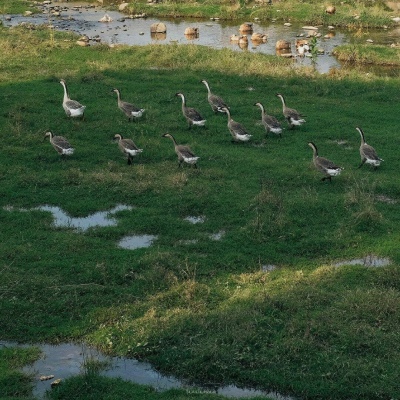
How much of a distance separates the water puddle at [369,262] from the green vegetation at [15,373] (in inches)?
242

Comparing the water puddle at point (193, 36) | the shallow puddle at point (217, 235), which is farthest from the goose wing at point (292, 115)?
the water puddle at point (193, 36)

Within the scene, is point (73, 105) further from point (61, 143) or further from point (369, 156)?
point (369, 156)

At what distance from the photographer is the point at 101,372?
36.3ft

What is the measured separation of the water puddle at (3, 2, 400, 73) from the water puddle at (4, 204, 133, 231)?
17.5 metres

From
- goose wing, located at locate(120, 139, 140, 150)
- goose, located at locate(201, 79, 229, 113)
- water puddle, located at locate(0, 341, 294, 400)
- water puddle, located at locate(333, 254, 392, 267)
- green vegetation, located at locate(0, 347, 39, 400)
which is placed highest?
green vegetation, located at locate(0, 347, 39, 400)

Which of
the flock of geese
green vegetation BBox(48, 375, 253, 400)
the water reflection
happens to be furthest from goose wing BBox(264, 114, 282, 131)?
the water reflection

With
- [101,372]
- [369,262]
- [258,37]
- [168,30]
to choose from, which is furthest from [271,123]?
[168,30]

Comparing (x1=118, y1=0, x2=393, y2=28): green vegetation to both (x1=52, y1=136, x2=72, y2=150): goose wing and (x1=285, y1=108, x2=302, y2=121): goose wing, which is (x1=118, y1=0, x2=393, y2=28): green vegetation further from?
(x1=52, y1=136, x2=72, y2=150): goose wing

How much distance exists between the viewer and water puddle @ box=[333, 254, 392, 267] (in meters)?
14.3

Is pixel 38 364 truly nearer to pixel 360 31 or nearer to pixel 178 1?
pixel 360 31

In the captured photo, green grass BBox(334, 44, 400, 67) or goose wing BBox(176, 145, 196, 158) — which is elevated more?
goose wing BBox(176, 145, 196, 158)

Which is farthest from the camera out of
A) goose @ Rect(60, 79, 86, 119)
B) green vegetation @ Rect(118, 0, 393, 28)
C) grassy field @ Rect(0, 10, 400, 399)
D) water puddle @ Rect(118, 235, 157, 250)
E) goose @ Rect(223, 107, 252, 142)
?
green vegetation @ Rect(118, 0, 393, 28)

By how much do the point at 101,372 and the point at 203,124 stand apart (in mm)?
11805

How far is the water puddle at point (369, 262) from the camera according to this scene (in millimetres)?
14258
